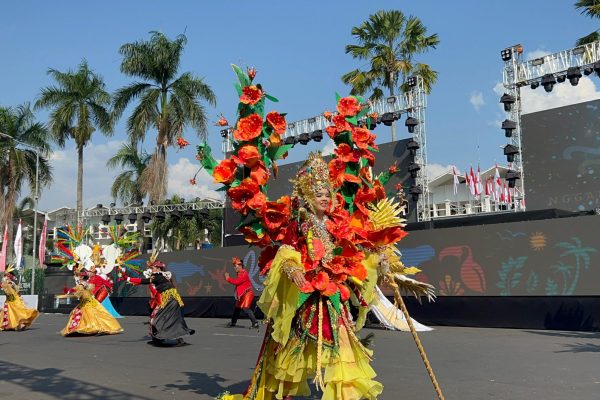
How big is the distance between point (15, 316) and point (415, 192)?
1224 centimetres

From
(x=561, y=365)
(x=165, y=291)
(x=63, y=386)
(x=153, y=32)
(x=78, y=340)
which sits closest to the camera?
(x=63, y=386)

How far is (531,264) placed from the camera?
45.1ft

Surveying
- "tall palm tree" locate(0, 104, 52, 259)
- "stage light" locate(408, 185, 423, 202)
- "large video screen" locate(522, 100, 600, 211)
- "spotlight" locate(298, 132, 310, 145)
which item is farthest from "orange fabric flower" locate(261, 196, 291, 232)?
"tall palm tree" locate(0, 104, 52, 259)

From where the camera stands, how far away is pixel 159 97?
29.5m

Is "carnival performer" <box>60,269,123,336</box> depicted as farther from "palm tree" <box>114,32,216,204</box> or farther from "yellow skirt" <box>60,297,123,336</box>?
"palm tree" <box>114,32,216,204</box>

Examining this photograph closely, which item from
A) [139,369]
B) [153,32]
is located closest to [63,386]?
[139,369]

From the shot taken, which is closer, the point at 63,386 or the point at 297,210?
the point at 297,210

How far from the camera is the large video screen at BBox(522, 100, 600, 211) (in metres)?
16.6

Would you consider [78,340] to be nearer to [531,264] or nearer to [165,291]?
[165,291]

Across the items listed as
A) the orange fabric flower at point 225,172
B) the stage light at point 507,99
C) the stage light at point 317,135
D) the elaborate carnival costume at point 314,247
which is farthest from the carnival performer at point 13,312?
the stage light at point 507,99

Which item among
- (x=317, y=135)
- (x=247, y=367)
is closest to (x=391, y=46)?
(x=317, y=135)

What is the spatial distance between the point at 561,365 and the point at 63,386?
6185 millimetres

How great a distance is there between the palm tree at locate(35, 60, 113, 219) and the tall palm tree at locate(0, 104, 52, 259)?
4.79 meters

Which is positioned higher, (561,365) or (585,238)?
(585,238)
